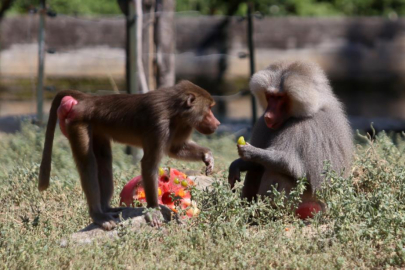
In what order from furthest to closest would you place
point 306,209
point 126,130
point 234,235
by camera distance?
point 306,209 → point 126,130 → point 234,235

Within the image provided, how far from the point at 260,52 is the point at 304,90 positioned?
6.56 m

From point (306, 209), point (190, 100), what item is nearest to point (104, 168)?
point (190, 100)

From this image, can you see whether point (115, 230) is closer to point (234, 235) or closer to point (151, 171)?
point (151, 171)

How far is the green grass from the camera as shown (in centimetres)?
410

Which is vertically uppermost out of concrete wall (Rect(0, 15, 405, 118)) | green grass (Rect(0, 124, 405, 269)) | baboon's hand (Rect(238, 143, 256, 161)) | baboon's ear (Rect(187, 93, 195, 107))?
baboon's ear (Rect(187, 93, 195, 107))

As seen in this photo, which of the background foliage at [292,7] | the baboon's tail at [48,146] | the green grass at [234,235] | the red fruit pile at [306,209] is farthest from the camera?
the background foliage at [292,7]

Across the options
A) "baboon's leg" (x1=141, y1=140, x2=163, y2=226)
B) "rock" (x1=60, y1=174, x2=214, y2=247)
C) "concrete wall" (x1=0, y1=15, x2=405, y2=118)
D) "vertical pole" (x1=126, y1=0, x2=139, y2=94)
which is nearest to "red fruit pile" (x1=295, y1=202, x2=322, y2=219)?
"rock" (x1=60, y1=174, x2=214, y2=247)

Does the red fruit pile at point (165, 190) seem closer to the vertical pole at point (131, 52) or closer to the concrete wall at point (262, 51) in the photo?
the vertical pole at point (131, 52)

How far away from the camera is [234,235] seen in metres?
4.49

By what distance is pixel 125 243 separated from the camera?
4.28 metres

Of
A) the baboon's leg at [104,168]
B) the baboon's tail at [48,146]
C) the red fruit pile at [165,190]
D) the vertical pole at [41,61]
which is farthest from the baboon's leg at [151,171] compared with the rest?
the vertical pole at [41,61]

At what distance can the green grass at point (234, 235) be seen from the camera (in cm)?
410

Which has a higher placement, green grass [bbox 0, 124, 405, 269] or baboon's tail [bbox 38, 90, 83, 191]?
baboon's tail [bbox 38, 90, 83, 191]

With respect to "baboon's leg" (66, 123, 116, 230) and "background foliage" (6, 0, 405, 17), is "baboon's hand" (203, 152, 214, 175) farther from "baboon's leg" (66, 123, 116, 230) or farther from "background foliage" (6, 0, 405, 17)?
"background foliage" (6, 0, 405, 17)
